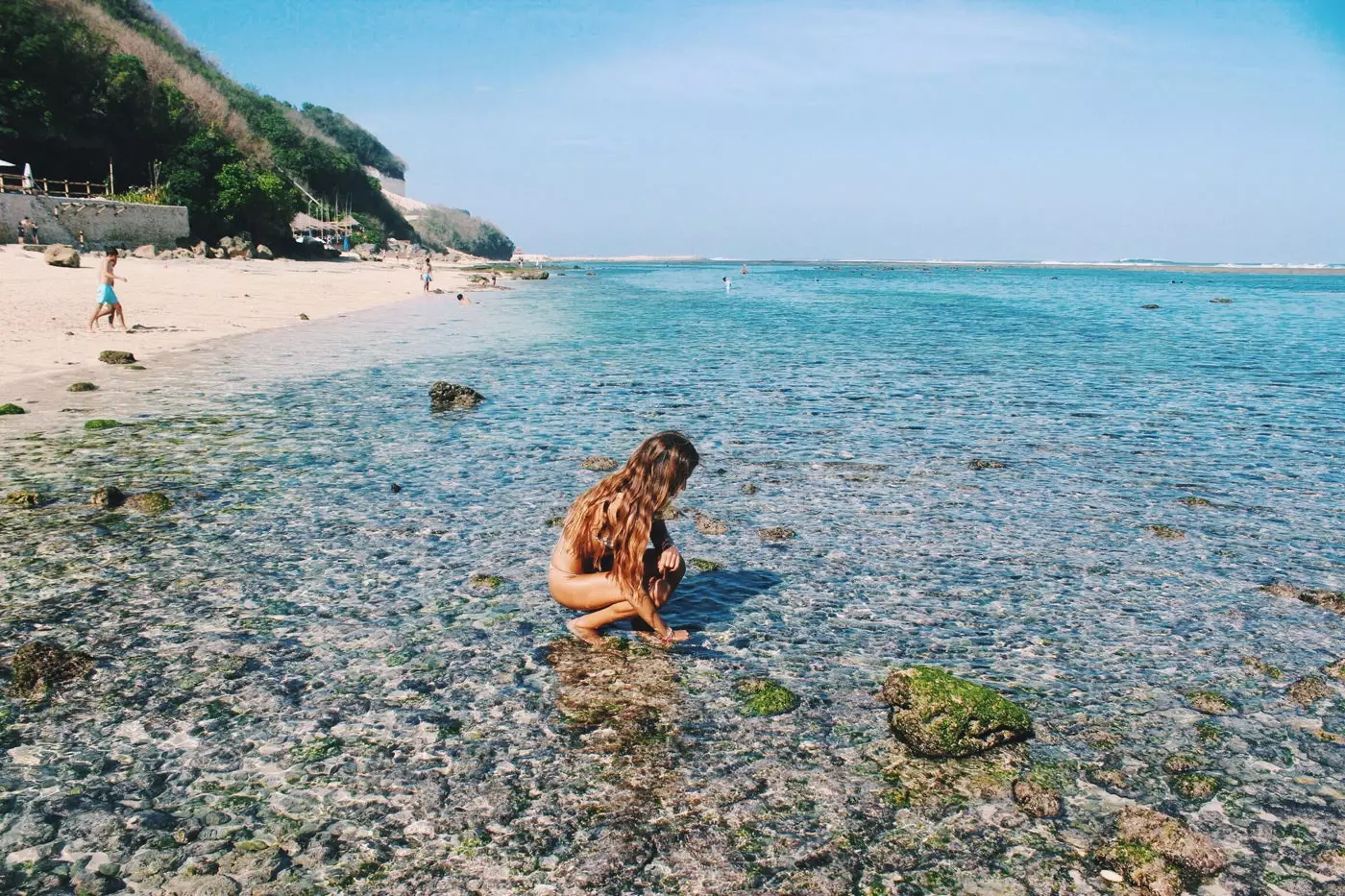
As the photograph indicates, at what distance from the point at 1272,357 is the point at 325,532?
122 feet

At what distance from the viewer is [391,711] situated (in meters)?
6.61

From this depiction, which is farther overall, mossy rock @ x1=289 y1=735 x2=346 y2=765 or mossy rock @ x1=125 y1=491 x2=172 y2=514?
mossy rock @ x1=125 y1=491 x2=172 y2=514

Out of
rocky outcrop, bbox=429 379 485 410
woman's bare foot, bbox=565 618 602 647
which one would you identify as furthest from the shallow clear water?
rocky outcrop, bbox=429 379 485 410

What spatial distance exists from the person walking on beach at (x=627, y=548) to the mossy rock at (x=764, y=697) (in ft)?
2.97

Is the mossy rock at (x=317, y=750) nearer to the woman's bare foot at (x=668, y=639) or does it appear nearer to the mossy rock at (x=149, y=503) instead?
the woman's bare foot at (x=668, y=639)

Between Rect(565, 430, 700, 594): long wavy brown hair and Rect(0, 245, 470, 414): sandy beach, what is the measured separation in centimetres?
1392

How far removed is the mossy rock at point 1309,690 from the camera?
7102 mm

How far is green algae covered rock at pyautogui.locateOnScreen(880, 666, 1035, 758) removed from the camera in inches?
246

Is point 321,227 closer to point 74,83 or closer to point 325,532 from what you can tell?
point 74,83

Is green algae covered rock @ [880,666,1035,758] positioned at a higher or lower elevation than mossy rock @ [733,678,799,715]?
higher

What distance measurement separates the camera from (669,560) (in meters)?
7.48

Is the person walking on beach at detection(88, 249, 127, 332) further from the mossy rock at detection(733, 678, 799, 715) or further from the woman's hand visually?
the mossy rock at detection(733, 678, 799, 715)

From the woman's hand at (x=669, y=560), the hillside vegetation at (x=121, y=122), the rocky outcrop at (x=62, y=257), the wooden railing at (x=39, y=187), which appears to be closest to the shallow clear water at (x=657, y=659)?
the woman's hand at (x=669, y=560)

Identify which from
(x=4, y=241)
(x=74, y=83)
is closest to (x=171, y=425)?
(x=4, y=241)
